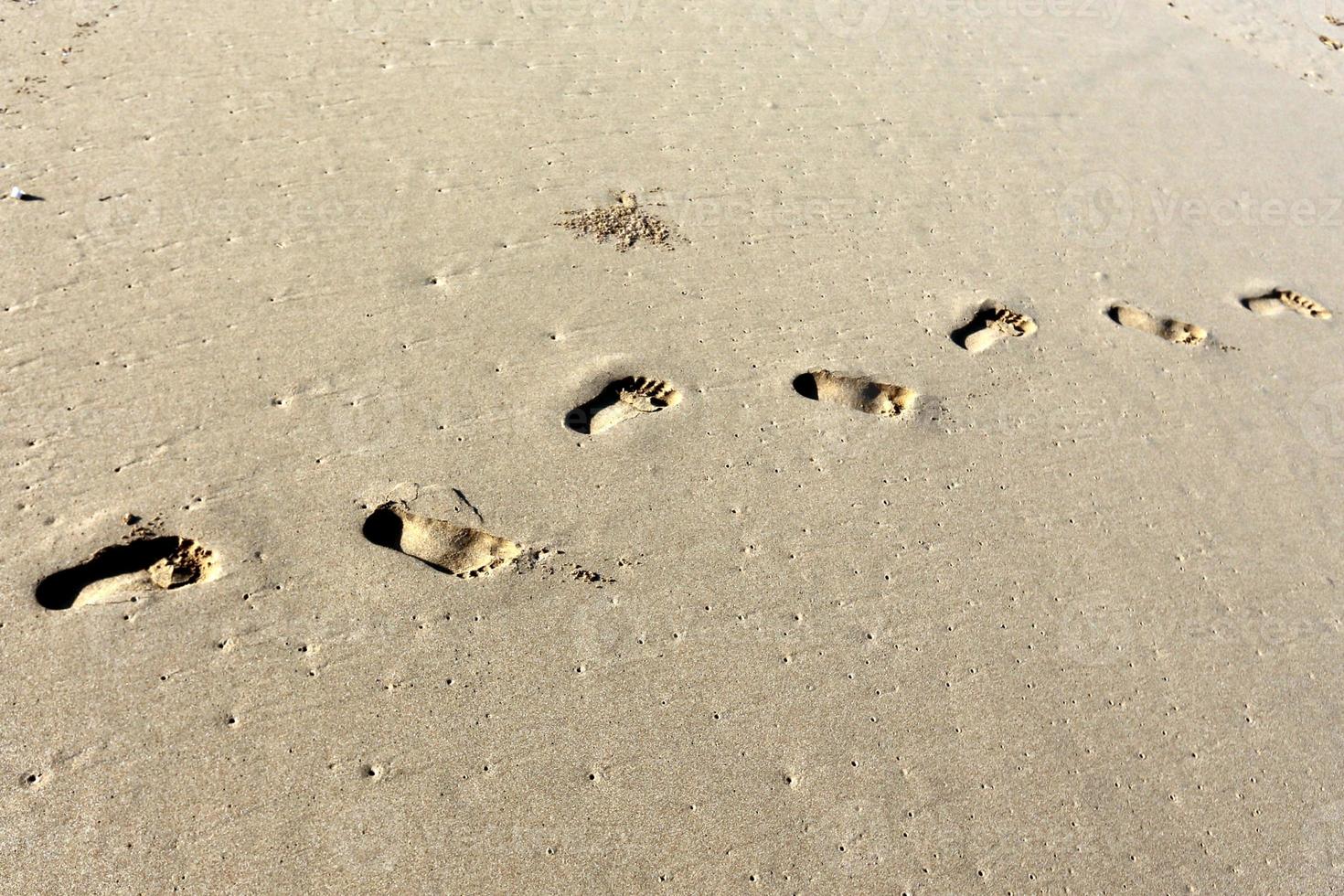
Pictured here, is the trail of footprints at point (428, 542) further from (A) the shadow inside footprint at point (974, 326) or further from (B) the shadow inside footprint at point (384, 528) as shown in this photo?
(A) the shadow inside footprint at point (974, 326)

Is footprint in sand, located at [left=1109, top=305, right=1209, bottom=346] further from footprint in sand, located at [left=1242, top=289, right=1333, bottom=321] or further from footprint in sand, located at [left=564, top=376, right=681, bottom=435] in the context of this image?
footprint in sand, located at [left=564, top=376, right=681, bottom=435]

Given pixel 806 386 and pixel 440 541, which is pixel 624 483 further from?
pixel 806 386

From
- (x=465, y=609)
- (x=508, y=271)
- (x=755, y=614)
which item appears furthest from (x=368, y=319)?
(x=755, y=614)

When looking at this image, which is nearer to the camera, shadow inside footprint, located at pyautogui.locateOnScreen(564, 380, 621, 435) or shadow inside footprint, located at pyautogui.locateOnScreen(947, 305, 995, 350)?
shadow inside footprint, located at pyautogui.locateOnScreen(564, 380, 621, 435)

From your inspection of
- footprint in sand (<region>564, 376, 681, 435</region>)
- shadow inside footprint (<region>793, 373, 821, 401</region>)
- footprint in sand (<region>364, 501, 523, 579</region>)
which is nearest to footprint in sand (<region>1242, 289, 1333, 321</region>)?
shadow inside footprint (<region>793, 373, 821, 401</region>)

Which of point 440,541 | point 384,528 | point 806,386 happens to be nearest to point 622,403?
point 806,386

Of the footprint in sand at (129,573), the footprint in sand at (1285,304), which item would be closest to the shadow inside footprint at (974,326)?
the footprint in sand at (1285,304)

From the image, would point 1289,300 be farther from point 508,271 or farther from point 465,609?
point 465,609
